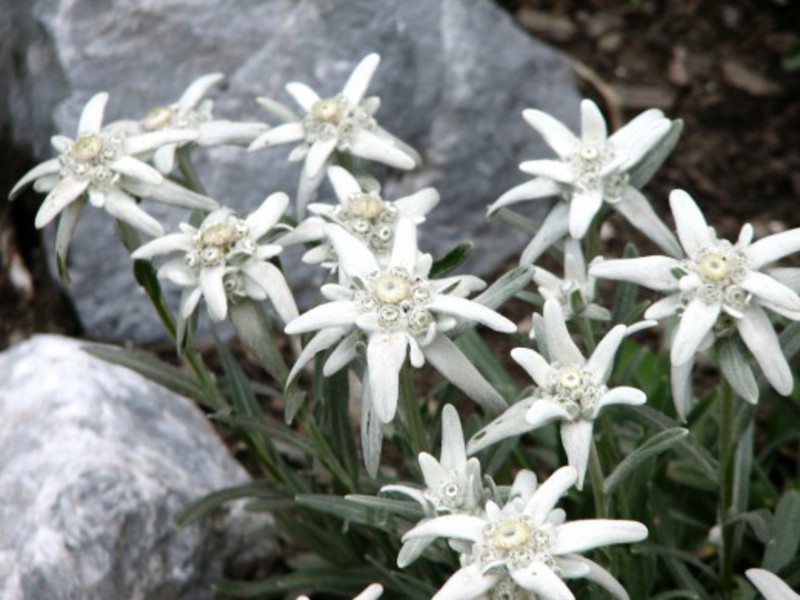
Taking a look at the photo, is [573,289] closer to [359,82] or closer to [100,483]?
[359,82]

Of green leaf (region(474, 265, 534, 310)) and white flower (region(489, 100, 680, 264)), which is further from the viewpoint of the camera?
white flower (region(489, 100, 680, 264))

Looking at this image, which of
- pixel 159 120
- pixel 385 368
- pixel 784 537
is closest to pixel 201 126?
pixel 159 120

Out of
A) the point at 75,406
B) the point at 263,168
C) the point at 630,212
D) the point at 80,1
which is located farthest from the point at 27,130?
the point at 630,212

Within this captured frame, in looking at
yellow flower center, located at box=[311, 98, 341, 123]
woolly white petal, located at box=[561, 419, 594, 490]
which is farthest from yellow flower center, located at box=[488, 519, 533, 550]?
yellow flower center, located at box=[311, 98, 341, 123]

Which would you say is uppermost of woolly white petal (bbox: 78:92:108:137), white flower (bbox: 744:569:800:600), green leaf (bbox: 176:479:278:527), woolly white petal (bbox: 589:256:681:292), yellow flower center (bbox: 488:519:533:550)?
woolly white petal (bbox: 78:92:108:137)

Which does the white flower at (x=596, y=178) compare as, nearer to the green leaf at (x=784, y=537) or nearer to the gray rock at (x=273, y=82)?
the green leaf at (x=784, y=537)

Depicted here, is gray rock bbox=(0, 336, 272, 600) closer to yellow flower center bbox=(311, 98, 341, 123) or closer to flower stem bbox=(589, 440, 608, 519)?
yellow flower center bbox=(311, 98, 341, 123)
